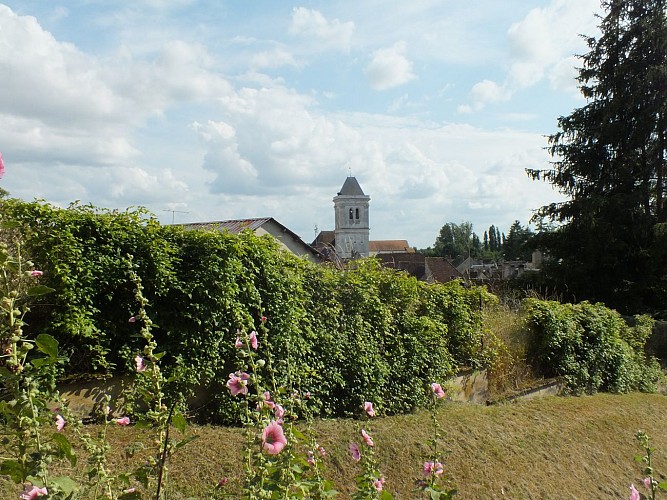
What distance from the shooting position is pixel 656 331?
16.3 m

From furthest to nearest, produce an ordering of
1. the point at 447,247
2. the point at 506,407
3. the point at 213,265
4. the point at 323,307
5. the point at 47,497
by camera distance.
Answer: the point at 447,247 → the point at 506,407 → the point at 323,307 → the point at 213,265 → the point at 47,497

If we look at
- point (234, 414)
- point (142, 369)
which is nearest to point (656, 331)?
point (234, 414)

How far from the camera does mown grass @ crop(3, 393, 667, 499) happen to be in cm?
480

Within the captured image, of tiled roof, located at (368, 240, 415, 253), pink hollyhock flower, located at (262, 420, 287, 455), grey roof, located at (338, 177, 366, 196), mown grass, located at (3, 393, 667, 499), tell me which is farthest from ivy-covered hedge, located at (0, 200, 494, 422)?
tiled roof, located at (368, 240, 415, 253)

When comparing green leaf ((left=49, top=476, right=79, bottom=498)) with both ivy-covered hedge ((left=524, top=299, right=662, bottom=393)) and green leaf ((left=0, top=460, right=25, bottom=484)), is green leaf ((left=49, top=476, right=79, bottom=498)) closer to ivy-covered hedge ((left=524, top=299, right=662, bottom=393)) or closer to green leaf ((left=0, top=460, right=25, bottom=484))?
green leaf ((left=0, top=460, right=25, bottom=484))

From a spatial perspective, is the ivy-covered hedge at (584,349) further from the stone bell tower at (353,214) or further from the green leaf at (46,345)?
the stone bell tower at (353,214)

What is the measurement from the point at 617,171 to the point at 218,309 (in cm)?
2088

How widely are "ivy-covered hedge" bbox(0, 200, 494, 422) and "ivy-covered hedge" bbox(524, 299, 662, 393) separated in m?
3.64

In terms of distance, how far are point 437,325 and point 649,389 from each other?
6761 mm

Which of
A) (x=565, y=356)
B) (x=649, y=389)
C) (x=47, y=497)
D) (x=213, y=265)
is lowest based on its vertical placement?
(x=649, y=389)

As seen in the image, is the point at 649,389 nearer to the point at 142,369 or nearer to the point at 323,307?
the point at 323,307

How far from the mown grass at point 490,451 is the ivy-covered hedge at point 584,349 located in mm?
1459

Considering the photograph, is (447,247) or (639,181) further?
(447,247)

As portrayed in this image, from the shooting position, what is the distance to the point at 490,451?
655cm
